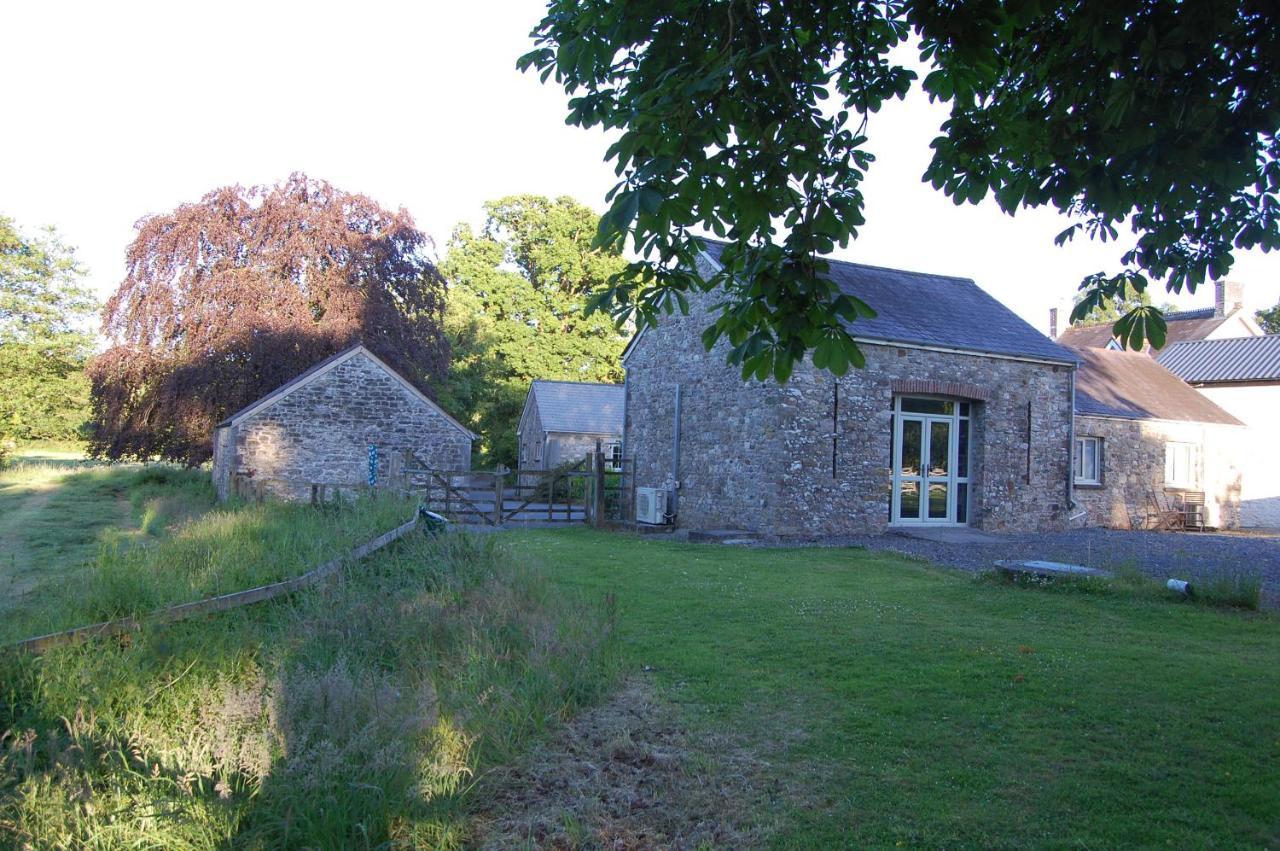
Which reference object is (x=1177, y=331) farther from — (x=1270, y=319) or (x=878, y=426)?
(x=878, y=426)

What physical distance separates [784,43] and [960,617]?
5.63 metres

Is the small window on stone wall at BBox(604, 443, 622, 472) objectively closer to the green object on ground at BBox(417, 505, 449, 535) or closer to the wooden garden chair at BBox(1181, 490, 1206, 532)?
the wooden garden chair at BBox(1181, 490, 1206, 532)

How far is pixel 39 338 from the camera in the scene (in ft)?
142

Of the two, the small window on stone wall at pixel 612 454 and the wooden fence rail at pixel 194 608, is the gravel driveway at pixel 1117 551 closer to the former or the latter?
the wooden fence rail at pixel 194 608

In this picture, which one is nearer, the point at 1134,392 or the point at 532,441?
the point at 1134,392

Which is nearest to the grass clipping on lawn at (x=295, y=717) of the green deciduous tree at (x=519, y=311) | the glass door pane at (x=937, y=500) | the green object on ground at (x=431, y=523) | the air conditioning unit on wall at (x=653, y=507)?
the green object on ground at (x=431, y=523)

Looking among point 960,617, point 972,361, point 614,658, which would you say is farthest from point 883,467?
point 614,658

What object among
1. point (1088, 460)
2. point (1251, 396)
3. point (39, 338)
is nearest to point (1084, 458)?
point (1088, 460)

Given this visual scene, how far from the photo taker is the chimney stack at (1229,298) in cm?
3904

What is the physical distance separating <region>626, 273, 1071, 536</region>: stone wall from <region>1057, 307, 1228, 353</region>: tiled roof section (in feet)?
61.5

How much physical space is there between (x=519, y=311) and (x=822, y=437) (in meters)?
35.1

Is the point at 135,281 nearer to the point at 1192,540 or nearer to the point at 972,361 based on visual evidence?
the point at 972,361

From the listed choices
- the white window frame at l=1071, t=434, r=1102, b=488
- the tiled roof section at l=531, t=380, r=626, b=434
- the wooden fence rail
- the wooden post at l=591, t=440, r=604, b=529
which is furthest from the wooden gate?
the tiled roof section at l=531, t=380, r=626, b=434

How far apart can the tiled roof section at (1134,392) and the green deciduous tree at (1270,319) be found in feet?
82.4
